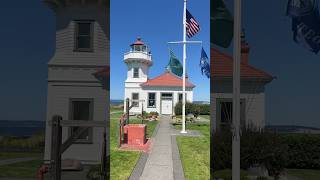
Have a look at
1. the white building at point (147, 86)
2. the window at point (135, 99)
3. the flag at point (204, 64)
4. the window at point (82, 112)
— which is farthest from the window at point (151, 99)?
the window at point (82, 112)

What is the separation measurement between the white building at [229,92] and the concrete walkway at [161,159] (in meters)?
0.74

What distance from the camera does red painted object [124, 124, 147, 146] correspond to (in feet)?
19.2

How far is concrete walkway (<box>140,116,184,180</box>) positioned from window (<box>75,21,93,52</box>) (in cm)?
150

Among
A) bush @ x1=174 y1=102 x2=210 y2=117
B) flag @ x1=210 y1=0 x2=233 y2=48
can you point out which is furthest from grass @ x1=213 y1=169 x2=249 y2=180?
flag @ x1=210 y1=0 x2=233 y2=48

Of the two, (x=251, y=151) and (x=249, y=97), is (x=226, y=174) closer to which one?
(x=251, y=151)

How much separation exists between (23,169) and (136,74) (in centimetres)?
273

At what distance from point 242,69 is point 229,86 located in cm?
39

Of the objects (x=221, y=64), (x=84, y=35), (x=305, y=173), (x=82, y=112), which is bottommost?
(x=305, y=173)

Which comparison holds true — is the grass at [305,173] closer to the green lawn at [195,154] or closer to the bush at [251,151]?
the bush at [251,151]

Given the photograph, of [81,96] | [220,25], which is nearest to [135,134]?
[81,96]

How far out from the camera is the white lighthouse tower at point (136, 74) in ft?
18.6

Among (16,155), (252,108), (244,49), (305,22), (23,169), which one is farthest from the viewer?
(16,155)

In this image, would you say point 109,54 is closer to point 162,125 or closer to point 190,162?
point 162,125

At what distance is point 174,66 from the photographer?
18.8 ft
